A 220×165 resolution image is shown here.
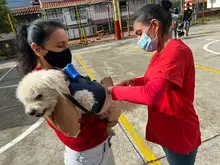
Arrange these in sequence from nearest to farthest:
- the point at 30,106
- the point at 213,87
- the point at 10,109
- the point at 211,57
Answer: the point at 30,106 < the point at 213,87 < the point at 10,109 < the point at 211,57

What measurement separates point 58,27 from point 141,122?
277cm

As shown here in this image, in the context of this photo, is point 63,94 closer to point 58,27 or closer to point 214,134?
point 58,27

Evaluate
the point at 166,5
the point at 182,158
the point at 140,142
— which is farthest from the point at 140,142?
the point at 166,5

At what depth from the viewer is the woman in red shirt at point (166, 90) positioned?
128 centimetres

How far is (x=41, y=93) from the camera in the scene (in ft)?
3.85

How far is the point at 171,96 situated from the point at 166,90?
0.18 meters

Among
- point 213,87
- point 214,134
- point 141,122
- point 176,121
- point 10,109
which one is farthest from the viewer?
point 10,109

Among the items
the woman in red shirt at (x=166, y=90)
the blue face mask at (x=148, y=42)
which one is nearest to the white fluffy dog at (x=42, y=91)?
the woman in red shirt at (x=166, y=90)

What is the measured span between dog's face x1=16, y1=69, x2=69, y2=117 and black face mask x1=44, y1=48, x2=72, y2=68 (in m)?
0.33

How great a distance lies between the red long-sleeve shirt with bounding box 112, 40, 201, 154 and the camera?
1.28 meters

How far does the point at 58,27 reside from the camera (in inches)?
59.1

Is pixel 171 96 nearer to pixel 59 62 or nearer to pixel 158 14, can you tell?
pixel 158 14

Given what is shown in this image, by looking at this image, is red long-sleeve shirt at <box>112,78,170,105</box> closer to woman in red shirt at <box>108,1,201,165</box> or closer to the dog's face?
woman in red shirt at <box>108,1,201,165</box>

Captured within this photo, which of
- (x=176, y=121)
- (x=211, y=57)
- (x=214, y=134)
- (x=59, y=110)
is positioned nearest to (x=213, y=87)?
(x=214, y=134)
